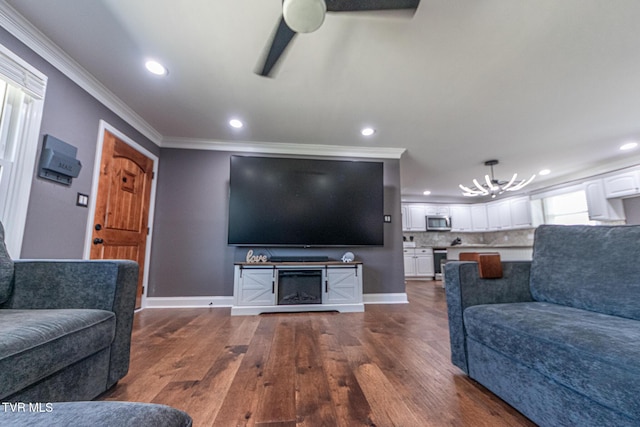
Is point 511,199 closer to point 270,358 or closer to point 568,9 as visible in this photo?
point 568,9

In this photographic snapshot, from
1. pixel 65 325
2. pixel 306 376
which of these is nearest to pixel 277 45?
pixel 65 325

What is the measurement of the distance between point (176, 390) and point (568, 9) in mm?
3210

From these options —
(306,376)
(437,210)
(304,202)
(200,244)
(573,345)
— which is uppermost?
(437,210)

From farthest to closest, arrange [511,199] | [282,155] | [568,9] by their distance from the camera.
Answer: [511,199]
[282,155]
[568,9]

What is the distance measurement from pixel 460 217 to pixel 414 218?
1.36 metres

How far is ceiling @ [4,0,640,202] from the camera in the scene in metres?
1.67

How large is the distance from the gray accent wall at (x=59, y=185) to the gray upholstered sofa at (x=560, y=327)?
2.92 meters

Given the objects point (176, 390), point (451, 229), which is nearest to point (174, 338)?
point (176, 390)

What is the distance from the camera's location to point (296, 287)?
10.4 feet

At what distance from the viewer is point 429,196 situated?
7051 mm

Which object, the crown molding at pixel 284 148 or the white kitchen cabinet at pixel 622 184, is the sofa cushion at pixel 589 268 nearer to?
the crown molding at pixel 284 148

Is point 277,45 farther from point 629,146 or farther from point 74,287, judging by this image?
point 629,146

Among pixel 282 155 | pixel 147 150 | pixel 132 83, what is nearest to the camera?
pixel 132 83

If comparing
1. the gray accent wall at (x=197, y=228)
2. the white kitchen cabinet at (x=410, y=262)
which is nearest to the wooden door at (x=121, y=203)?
the gray accent wall at (x=197, y=228)
